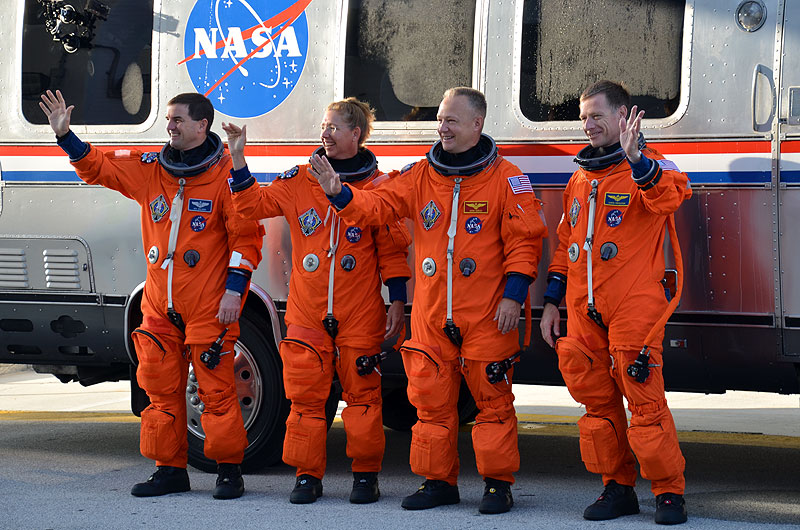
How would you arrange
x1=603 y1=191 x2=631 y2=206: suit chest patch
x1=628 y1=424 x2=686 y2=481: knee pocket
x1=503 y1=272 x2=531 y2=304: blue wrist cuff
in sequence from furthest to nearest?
x1=503 y1=272 x2=531 y2=304: blue wrist cuff < x1=603 y1=191 x2=631 y2=206: suit chest patch < x1=628 y1=424 x2=686 y2=481: knee pocket

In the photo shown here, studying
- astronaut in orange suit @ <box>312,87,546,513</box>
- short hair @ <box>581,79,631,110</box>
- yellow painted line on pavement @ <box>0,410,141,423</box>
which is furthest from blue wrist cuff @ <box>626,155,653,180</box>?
yellow painted line on pavement @ <box>0,410,141,423</box>

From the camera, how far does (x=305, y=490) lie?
5422 millimetres

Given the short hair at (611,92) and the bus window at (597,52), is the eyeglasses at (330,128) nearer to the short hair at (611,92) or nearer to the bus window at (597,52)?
the bus window at (597,52)

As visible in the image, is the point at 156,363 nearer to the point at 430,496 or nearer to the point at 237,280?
the point at 237,280

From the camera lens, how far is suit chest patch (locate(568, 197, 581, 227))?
5.08 m

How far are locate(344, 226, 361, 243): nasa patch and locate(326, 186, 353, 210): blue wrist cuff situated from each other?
339mm

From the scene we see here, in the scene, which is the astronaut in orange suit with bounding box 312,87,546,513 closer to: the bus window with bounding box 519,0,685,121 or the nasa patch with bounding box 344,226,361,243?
the nasa patch with bounding box 344,226,361,243

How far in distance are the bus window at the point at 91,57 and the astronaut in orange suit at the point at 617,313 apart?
2532 mm

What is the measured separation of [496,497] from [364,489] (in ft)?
2.20

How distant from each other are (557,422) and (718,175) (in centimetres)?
346

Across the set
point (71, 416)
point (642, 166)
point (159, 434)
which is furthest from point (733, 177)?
point (71, 416)

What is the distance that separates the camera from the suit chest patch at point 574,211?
16.7ft

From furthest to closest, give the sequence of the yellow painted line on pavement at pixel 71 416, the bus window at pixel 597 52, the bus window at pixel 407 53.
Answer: the yellow painted line on pavement at pixel 71 416
the bus window at pixel 407 53
the bus window at pixel 597 52

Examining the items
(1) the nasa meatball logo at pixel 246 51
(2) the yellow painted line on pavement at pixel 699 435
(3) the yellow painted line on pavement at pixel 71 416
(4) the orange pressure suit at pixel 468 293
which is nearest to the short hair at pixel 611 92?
(4) the orange pressure suit at pixel 468 293
